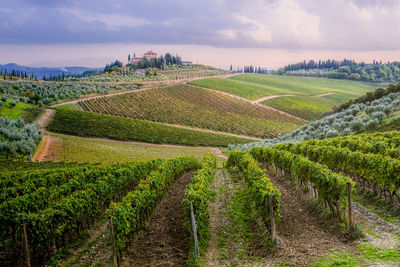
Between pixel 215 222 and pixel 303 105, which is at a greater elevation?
pixel 303 105

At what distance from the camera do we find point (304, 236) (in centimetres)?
1392

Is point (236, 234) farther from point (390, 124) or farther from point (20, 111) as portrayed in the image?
point (20, 111)

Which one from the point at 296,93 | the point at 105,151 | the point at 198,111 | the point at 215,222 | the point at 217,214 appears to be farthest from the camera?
the point at 296,93

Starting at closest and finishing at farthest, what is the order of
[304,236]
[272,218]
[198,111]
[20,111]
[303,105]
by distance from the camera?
[272,218]
[304,236]
[20,111]
[198,111]
[303,105]

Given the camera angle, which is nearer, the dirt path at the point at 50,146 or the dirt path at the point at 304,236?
the dirt path at the point at 304,236

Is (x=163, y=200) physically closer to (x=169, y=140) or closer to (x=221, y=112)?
(x=169, y=140)

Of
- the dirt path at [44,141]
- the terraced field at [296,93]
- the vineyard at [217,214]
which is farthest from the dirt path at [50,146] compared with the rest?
the terraced field at [296,93]

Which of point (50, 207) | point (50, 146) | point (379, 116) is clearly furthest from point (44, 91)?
point (50, 207)

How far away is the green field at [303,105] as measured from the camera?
385 ft

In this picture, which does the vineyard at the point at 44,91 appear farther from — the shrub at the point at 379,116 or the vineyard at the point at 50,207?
the shrub at the point at 379,116

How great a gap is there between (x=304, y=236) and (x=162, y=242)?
6.78 m

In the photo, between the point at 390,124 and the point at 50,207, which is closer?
the point at 50,207

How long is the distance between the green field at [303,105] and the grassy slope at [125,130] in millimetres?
48909

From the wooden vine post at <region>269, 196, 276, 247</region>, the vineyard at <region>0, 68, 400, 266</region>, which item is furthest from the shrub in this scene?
the wooden vine post at <region>269, 196, 276, 247</region>
